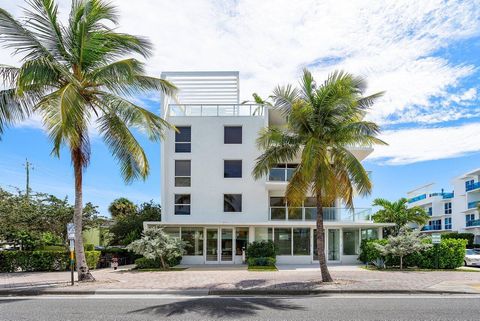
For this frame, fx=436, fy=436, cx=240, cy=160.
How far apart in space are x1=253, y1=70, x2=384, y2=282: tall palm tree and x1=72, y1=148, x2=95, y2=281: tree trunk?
682 centimetres

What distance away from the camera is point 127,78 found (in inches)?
623

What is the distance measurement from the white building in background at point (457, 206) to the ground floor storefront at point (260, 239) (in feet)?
115

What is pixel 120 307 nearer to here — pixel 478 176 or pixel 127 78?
pixel 127 78

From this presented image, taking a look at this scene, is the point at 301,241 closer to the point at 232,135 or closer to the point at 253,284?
the point at 232,135

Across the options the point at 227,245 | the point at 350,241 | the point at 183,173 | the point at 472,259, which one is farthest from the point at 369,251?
the point at 183,173

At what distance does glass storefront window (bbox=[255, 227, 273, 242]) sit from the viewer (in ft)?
88.9

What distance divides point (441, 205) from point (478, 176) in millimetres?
12107

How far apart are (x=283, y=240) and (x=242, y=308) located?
15.9 metres

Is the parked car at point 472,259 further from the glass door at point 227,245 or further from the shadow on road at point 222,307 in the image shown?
the shadow on road at point 222,307

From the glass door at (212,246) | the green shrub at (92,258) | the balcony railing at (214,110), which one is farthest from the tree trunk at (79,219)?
the balcony railing at (214,110)

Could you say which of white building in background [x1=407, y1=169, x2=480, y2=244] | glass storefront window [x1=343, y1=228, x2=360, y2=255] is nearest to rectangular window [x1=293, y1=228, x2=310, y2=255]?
glass storefront window [x1=343, y1=228, x2=360, y2=255]

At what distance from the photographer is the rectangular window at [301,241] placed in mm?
27031

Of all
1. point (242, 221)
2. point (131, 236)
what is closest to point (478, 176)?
point (242, 221)

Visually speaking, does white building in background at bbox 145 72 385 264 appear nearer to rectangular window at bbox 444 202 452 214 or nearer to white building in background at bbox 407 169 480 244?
white building in background at bbox 407 169 480 244
